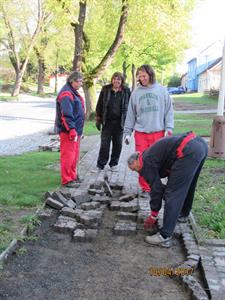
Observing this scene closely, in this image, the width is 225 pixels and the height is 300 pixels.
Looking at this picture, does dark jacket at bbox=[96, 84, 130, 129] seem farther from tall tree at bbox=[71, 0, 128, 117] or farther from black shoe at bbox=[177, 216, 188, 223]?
tall tree at bbox=[71, 0, 128, 117]

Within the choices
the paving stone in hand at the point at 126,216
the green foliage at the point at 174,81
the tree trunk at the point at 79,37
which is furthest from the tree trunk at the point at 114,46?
the green foliage at the point at 174,81

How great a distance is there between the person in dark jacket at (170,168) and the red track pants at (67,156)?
2677 millimetres

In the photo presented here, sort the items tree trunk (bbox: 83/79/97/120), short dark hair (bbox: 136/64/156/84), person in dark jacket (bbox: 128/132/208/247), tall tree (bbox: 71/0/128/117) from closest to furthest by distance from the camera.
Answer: person in dark jacket (bbox: 128/132/208/247) → short dark hair (bbox: 136/64/156/84) → tall tree (bbox: 71/0/128/117) → tree trunk (bbox: 83/79/97/120)

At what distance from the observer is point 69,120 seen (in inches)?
298

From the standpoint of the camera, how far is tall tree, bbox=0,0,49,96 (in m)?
39.7

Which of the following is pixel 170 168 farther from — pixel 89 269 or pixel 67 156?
pixel 67 156

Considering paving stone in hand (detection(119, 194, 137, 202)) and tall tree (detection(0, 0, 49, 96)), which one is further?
tall tree (detection(0, 0, 49, 96))

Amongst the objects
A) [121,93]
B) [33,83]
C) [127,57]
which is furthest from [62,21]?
[33,83]

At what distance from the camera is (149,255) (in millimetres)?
5082

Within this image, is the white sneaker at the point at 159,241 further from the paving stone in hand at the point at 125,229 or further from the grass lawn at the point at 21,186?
the grass lawn at the point at 21,186

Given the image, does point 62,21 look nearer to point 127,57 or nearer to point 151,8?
point 151,8

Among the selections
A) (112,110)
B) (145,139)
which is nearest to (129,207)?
(145,139)

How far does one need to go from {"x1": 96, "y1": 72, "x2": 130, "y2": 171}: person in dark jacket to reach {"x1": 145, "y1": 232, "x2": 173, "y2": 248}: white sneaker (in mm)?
3570

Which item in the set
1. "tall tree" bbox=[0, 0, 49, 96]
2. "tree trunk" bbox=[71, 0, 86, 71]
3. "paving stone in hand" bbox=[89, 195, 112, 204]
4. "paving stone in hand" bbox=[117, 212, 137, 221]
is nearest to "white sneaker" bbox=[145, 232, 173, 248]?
"paving stone in hand" bbox=[117, 212, 137, 221]
